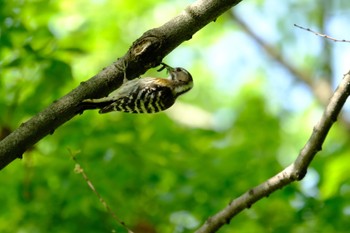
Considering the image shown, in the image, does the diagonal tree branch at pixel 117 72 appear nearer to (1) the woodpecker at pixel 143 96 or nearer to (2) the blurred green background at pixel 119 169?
(1) the woodpecker at pixel 143 96

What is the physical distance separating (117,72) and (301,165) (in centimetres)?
122

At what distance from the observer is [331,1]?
13648 mm

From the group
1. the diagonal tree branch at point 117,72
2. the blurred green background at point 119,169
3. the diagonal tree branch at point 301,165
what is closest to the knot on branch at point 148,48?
the diagonal tree branch at point 117,72

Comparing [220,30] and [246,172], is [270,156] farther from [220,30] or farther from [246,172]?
[220,30]

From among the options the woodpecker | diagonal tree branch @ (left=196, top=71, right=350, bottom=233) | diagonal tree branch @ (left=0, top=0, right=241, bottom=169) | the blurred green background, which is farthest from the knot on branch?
the blurred green background

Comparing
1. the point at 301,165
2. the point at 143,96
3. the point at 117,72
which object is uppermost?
the point at 143,96

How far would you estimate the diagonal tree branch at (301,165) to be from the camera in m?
3.56

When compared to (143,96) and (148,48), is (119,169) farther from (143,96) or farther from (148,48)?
(148,48)

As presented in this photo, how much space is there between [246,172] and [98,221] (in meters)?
1.44

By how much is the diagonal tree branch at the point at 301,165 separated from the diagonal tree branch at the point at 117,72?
2.67 feet

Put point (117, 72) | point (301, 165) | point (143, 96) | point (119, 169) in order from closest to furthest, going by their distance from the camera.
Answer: point (117, 72), point (301, 165), point (143, 96), point (119, 169)

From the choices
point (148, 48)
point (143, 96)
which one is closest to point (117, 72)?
point (148, 48)

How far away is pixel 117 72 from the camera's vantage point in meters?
3.62

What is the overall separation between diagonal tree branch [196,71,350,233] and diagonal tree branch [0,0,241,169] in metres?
0.81
